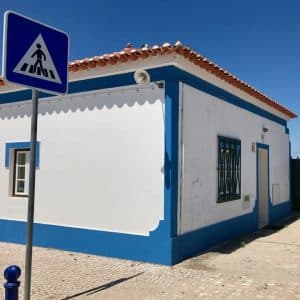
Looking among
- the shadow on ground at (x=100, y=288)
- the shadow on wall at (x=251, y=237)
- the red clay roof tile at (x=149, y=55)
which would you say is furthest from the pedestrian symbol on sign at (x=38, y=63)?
the shadow on wall at (x=251, y=237)

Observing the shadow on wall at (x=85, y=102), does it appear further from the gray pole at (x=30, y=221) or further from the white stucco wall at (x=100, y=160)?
the gray pole at (x=30, y=221)

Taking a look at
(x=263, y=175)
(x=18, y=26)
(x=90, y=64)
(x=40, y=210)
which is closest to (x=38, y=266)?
(x=40, y=210)

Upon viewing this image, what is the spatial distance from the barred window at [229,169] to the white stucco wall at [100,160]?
86.7 inches

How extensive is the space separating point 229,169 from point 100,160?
3.18 m

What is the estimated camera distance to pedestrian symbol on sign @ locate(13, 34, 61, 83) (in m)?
3.72

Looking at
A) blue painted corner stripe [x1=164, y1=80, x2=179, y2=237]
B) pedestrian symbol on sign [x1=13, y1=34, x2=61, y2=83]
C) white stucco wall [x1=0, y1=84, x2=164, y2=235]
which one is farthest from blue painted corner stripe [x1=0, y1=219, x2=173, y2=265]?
pedestrian symbol on sign [x1=13, y1=34, x2=61, y2=83]

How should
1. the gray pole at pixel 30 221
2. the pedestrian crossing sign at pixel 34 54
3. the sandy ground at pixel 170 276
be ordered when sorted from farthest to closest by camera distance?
the sandy ground at pixel 170 276 → the gray pole at pixel 30 221 → the pedestrian crossing sign at pixel 34 54

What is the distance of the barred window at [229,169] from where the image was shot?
871 centimetres

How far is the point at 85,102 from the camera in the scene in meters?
7.90

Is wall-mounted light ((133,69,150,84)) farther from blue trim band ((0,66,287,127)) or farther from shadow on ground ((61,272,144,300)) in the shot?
shadow on ground ((61,272,144,300))

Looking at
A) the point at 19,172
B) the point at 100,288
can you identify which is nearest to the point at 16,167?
the point at 19,172

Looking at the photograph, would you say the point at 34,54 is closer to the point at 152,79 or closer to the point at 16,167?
the point at 152,79

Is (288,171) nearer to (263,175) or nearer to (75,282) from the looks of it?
(263,175)

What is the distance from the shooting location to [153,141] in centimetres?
701
